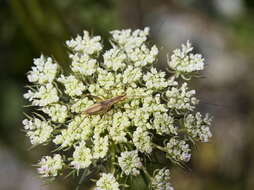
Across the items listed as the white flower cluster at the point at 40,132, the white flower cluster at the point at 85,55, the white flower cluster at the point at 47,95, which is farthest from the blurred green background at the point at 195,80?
the white flower cluster at the point at 40,132

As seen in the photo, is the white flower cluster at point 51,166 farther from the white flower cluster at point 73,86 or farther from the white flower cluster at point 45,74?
the white flower cluster at point 45,74

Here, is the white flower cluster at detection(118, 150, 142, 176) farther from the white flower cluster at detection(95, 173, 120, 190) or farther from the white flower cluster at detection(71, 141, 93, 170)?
the white flower cluster at detection(71, 141, 93, 170)

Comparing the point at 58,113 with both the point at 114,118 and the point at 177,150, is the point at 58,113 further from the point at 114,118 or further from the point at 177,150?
the point at 177,150

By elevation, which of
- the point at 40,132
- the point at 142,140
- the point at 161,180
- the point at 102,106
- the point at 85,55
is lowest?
the point at 161,180

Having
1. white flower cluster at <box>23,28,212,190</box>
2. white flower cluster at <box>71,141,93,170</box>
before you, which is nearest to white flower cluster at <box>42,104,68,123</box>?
white flower cluster at <box>23,28,212,190</box>

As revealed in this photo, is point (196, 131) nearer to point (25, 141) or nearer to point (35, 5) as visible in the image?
point (35, 5)

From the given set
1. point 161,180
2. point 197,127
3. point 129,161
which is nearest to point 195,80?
point 197,127

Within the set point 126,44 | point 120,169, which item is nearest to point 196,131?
point 120,169
